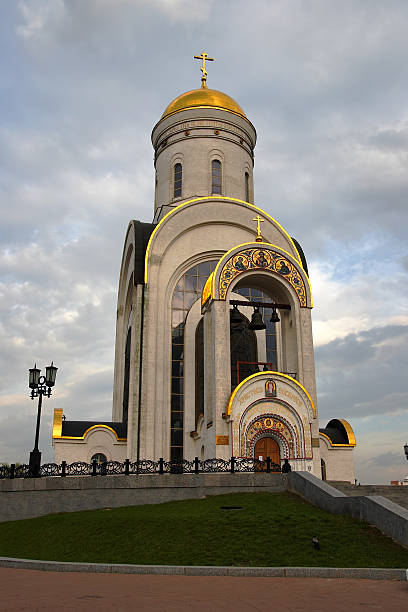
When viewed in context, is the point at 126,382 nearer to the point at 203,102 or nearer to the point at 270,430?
the point at 270,430

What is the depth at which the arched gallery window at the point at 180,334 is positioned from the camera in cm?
2231

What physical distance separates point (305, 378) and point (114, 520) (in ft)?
33.6

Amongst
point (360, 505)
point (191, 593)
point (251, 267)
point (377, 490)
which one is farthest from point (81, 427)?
point (191, 593)

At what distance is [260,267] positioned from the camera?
20.4 m

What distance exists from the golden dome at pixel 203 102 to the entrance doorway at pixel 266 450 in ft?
60.3

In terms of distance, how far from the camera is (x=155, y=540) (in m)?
10.1

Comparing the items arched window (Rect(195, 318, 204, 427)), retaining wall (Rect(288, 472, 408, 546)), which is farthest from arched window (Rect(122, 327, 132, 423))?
retaining wall (Rect(288, 472, 408, 546))

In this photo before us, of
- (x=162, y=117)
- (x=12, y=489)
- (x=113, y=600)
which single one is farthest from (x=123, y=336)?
(x=113, y=600)

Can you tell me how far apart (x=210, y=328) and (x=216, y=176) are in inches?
462

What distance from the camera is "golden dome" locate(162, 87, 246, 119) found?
2950 centimetres

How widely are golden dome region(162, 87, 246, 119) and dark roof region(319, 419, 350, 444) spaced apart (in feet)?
55.6

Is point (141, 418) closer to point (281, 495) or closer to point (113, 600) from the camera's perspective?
point (281, 495)

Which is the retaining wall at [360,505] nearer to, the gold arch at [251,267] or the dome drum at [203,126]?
the gold arch at [251,267]

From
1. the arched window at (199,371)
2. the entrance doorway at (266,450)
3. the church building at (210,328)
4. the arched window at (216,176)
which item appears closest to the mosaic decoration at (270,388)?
the church building at (210,328)
